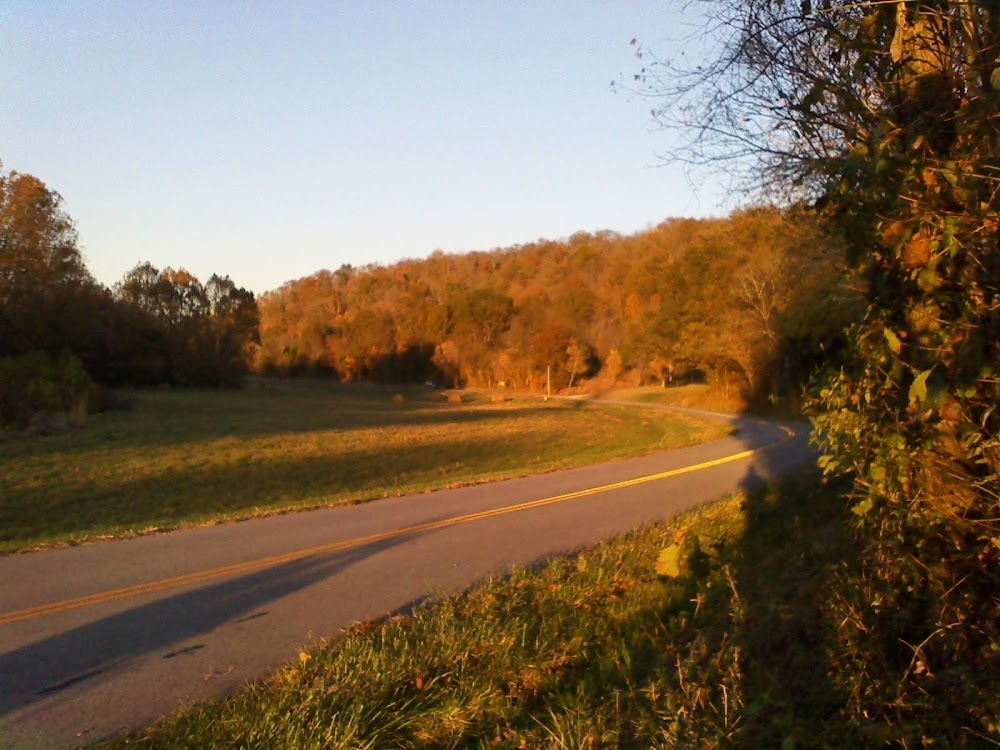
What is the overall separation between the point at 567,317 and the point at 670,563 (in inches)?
3634

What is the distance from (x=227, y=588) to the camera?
8516mm

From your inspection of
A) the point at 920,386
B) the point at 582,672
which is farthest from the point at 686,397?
the point at 920,386

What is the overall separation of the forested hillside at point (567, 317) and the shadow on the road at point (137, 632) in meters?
14.8

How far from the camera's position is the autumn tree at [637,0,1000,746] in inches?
175

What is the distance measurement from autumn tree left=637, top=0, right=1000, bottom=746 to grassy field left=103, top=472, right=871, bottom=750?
45cm

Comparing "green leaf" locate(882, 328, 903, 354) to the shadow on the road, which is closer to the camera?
"green leaf" locate(882, 328, 903, 354)

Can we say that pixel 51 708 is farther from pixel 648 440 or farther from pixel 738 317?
pixel 738 317

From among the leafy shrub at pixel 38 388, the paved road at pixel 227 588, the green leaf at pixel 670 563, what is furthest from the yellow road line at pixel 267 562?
the leafy shrub at pixel 38 388

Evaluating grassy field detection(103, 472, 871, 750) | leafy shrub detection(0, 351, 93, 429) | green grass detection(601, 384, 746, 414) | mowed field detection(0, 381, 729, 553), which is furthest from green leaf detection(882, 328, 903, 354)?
green grass detection(601, 384, 746, 414)

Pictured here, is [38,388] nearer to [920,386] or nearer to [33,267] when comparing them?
[33,267]

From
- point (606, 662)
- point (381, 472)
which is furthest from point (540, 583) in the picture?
point (381, 472)

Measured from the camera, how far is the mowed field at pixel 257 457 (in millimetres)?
18547

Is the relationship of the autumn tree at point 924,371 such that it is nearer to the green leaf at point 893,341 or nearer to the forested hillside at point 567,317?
the green leaf at point 893,341

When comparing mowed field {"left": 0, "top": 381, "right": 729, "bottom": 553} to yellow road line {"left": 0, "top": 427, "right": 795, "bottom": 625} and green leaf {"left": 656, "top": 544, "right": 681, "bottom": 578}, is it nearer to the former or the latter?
yellow road line {"left": 0, "top": 427, "right": 795, "bottom": 625}
